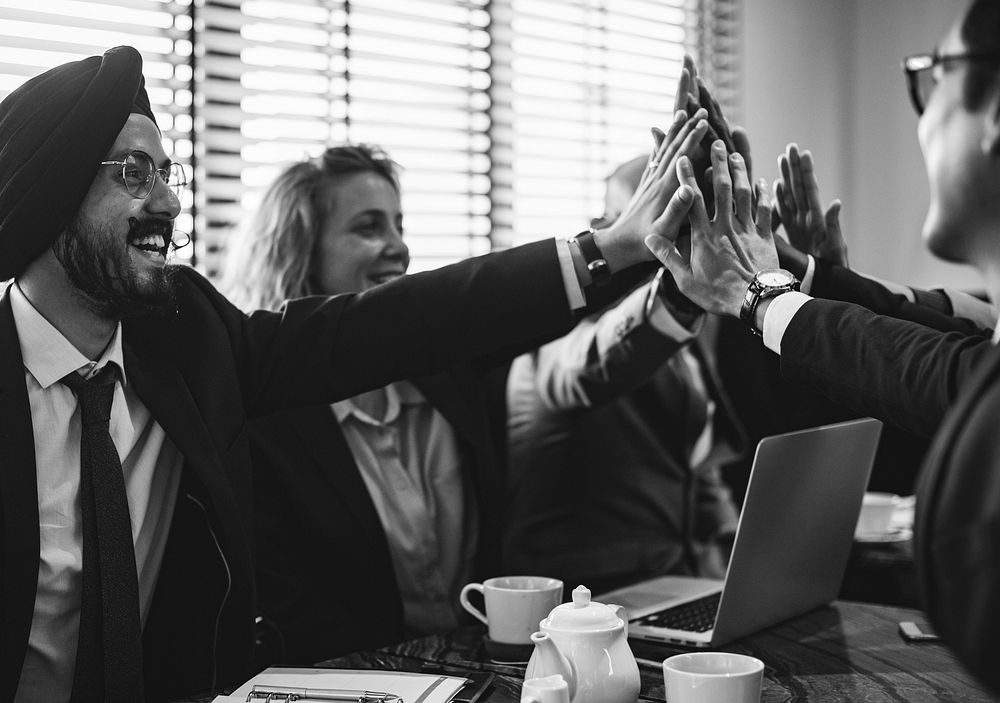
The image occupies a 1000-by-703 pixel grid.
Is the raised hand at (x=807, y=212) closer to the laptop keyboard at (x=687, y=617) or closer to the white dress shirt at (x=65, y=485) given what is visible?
the laptop keyboard at (x=687, y=617)

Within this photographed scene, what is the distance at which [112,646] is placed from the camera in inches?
52.6

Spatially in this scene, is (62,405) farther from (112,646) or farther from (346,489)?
(346,489)

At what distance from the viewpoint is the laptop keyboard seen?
1.43 metres

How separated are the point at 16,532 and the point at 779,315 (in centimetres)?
102

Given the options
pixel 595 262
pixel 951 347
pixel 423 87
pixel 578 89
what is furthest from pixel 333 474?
pixel 578 89

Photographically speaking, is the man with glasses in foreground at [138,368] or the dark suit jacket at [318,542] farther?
the dark suit jacket at [318,542]

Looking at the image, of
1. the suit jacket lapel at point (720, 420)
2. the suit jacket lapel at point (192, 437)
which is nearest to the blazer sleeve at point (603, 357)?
the suit jacket lapel at point (720, 420)

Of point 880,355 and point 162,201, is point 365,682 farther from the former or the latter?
point 162,201

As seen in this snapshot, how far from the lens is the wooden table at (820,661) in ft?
3.78

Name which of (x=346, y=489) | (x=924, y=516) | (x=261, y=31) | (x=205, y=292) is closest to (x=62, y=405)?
(x=205, y=292)

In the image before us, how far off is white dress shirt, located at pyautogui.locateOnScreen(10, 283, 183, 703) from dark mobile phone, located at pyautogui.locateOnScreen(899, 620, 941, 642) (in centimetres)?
107

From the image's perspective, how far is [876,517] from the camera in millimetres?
2455

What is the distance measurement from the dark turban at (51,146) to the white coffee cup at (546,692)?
0.96 m

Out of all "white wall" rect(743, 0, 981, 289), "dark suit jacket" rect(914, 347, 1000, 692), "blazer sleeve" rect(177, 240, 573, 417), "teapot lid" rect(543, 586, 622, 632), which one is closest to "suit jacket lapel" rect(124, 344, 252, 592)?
"blazer sleeve" rect(177, 240, 573, 417)
